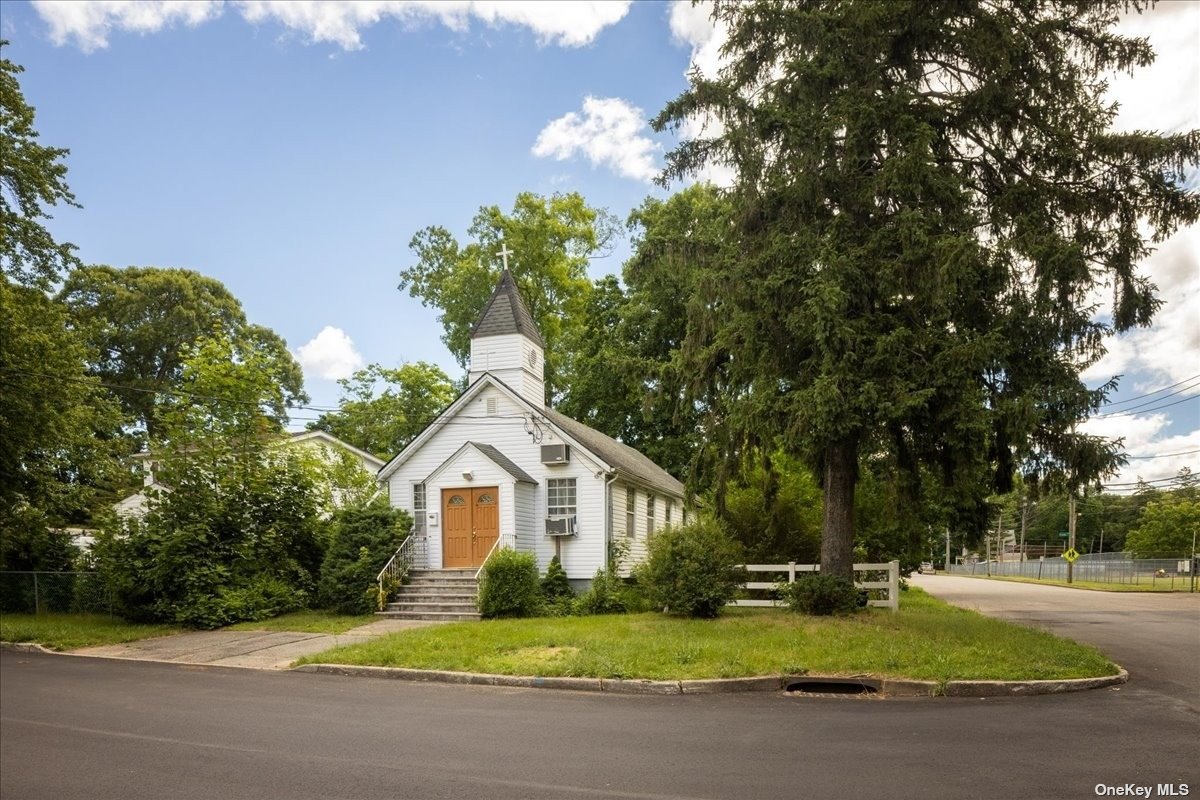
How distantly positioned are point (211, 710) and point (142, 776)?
8.75 feet

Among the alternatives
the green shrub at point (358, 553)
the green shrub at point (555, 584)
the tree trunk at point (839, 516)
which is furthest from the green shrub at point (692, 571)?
the green shrub at point (358, 553)

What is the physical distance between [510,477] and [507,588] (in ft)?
12.2

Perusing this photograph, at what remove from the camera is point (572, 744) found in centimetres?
688

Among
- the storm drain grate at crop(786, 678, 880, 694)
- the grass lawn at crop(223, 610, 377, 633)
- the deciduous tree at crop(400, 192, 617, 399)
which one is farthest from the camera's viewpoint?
the deciduous tree at crop(400, 192, 617, 399)

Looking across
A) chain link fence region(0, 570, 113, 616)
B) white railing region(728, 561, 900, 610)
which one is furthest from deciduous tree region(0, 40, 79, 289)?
white railing region(728, 561, 900, 610)

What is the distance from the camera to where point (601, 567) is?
20.7 metres

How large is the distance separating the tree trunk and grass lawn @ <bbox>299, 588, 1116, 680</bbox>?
0.99 meters

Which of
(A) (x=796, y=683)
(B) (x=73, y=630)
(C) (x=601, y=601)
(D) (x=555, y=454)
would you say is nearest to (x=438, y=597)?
(C) (x=601, y=601)

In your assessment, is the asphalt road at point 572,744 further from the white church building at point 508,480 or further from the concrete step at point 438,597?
the white church building at point 508,480

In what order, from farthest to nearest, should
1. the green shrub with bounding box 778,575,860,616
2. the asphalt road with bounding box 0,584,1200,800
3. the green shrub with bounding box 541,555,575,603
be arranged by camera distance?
1. the green shrub with bounding box 541,555,575,603
2. the green shrub with bounding box 778,575,860,616
3. the asphalt road with bounding box 0,584,1200,800

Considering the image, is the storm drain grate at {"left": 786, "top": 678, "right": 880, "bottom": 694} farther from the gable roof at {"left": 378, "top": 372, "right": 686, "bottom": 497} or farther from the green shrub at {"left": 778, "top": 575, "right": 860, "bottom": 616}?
the gable roof at {"left": 378, "top": 372, "right": 686, "bottom": 497}

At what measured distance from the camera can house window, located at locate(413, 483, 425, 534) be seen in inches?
846

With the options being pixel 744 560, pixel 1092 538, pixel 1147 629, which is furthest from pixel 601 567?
pixel 1092 538

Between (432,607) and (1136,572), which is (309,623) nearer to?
(432,607)
